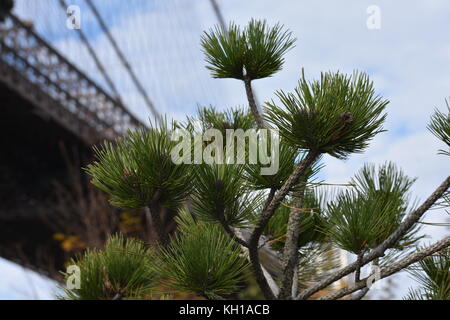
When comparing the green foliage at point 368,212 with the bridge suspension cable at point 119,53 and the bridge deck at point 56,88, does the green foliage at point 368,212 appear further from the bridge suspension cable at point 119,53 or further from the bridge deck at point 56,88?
the bridge suspension cable at point 119,53

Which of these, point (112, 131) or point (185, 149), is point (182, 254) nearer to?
point (185, 149)

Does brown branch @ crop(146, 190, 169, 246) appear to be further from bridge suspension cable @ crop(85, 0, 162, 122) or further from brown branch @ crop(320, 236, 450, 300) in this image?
bridge suspension cable @ crop(85, 0, 162, 122)

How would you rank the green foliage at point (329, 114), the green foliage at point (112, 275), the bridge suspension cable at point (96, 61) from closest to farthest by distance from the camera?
the green foliage at point (329, 114) → the green foliage at point (112, 275) → the bridge suspension cable at point (96, 61)

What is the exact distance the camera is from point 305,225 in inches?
82.5

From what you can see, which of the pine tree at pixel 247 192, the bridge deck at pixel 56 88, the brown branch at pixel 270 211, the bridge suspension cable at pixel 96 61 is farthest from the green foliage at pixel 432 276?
the bridge suspension cable at pixel 96 61

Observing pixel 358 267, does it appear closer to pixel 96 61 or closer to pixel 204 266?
pixel 204 266

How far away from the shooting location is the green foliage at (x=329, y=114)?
Answer: 151cm

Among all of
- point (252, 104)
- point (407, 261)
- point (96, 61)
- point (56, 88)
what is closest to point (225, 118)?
point (252, 104)

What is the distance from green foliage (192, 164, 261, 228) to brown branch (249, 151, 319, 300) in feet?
0.16

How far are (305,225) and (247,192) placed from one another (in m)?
0.43

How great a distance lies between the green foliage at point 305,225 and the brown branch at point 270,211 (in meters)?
0.35

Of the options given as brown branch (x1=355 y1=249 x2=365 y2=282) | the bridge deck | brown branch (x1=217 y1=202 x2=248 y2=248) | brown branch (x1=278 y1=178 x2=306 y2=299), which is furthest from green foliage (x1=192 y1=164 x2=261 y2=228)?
the bridge deck

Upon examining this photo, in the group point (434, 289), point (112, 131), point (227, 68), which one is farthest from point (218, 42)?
point (112, 131)
